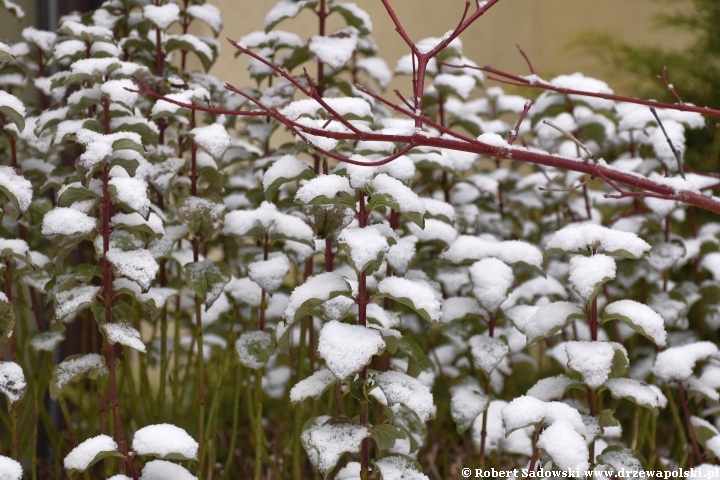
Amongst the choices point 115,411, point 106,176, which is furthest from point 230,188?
point 115,411

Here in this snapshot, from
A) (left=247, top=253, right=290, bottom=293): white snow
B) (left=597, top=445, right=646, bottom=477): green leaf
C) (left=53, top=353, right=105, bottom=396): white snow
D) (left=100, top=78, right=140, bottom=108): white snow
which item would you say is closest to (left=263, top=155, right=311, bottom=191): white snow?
(left=247, top=253, right=290, bottom=293): white snow

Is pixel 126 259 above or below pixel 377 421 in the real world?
above

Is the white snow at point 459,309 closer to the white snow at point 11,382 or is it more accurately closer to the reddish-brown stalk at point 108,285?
the reddish-brown stalk at point 108,285

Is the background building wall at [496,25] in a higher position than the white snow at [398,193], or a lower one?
higher

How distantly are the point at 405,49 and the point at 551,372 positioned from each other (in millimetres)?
1424

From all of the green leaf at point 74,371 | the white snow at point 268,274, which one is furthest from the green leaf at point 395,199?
the green leaf at point 74,371

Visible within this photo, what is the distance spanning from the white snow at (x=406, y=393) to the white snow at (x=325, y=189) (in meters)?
0.23

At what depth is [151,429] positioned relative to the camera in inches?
34.2

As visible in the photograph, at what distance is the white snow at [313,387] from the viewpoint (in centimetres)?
89

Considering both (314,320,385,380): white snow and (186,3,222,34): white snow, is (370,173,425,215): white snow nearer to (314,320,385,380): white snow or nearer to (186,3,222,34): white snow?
(314,320,385,380): white snow

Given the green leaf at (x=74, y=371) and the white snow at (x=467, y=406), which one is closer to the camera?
the green leaf at (x=74, y=371)

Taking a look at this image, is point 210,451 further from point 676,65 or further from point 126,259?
point 676,65

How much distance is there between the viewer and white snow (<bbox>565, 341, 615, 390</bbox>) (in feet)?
2.99

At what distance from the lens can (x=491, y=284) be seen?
1049mm
